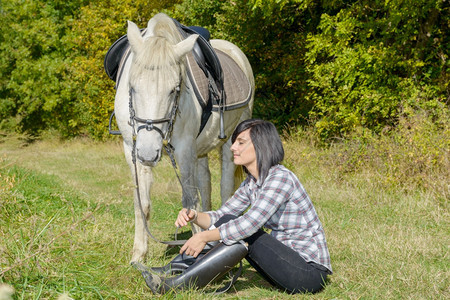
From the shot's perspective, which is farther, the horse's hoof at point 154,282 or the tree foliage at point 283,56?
the tree foliage at point 283,56

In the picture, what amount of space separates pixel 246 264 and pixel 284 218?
1173mm

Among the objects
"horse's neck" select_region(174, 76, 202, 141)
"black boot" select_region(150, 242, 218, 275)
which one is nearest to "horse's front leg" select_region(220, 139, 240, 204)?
"horse's neck" select_region(174, 76, 202, 141)

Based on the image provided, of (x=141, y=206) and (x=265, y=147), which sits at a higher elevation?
(x=265, y=147)

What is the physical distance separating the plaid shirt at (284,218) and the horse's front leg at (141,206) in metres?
1.13

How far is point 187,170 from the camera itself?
4250 mm

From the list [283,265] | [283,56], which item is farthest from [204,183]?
[283,56]

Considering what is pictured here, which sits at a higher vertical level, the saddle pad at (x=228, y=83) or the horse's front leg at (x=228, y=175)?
the saddle pad at (x=228, y=83)

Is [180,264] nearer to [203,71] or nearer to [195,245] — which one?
[195,245]

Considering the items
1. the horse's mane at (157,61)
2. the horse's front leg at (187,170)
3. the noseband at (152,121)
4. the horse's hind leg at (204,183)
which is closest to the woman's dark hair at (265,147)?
the noseband at (152,121)

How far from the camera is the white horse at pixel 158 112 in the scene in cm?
343

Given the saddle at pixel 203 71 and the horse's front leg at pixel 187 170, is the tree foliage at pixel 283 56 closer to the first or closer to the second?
the saddle at pixel 203 71

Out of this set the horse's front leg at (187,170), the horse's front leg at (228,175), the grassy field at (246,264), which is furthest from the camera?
the horse's front leg at (228,175)

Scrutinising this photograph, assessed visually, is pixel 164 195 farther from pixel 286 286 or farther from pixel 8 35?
pixel 8 35

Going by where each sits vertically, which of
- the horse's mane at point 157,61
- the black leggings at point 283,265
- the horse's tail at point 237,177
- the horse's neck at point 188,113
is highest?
the horse's mane at point 157,61
